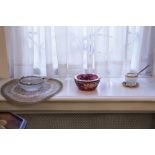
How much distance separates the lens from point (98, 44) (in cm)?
155

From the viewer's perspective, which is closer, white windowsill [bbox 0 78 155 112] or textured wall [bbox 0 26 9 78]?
white windowsill [bbox 0 78 155 112]

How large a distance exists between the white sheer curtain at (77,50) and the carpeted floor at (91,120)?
244 millimetres

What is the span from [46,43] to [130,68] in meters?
0.50

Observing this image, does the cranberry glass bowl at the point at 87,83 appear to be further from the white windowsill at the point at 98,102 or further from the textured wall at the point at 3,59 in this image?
the textured wall at the point at 3,59

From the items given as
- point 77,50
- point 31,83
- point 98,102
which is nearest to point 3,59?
point 31,83

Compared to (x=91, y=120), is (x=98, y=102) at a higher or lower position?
higher

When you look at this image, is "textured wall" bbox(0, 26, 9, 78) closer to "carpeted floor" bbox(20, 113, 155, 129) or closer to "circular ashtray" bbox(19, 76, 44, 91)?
"circular ashtray" bbox(19, 76, 44, 91)

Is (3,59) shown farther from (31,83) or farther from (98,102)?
(98,102)

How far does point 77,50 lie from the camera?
1564mm

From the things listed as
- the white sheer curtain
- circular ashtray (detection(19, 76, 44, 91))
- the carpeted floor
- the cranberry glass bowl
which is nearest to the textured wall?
the white sheer curtain

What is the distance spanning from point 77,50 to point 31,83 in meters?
0.31

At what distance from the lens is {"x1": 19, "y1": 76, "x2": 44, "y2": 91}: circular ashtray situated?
4.85ft

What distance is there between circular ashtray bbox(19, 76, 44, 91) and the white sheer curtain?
0.23 ft

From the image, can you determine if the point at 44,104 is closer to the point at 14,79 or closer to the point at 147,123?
the point at 14,79
